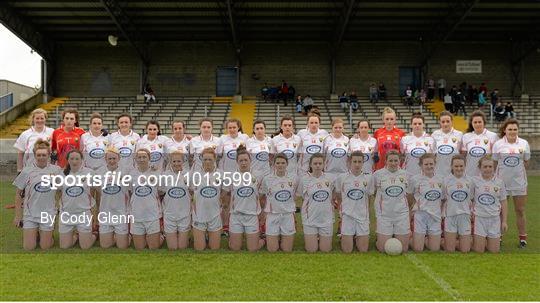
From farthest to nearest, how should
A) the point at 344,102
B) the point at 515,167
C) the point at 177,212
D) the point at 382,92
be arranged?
1. the point at 382,92
2. the point at 344,102
3. the point at 515,167
4. the point at 177,212

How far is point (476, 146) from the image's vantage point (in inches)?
277

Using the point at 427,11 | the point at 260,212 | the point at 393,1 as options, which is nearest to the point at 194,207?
the point at 260,212

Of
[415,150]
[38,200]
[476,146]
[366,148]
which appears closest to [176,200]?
[38,200]

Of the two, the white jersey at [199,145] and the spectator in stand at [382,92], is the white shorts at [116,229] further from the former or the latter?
the spectator in stand at [382,92]

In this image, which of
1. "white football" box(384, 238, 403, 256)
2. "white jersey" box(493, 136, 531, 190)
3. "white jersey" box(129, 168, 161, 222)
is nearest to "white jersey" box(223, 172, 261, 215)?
"white jersey" box(129, 168, 161, 222)

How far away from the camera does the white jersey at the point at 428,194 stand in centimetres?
612

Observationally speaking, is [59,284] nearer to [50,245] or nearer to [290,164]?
[50,245]

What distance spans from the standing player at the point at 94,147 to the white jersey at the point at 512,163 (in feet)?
17.4

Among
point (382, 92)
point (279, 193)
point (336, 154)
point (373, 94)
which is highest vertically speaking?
point (382, 92)

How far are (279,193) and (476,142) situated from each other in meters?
2.91

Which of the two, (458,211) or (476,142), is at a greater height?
(476,142)

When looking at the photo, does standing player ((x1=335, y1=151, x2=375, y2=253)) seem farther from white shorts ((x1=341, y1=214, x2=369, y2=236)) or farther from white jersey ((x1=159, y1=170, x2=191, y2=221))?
white jersey ((x1=159, y1=170, x2=191, y2=221))

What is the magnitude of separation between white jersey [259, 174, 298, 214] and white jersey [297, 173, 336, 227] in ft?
0.48

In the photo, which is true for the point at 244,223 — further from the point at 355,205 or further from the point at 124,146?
the point at 124,146
